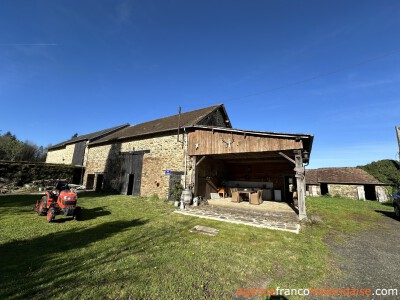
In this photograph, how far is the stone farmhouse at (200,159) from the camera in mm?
10461

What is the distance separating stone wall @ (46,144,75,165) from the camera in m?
25.6

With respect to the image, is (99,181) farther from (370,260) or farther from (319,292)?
(370,260)

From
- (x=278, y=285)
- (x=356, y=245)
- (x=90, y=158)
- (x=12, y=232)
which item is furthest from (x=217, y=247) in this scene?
(x=90, y=158)

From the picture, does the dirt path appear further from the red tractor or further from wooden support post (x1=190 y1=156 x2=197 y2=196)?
the red tractor

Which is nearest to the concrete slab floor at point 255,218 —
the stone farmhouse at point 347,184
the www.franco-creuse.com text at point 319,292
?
the www.franco-creuse.com text at point 319,292

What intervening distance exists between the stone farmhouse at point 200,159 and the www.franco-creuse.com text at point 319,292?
17.8 ft

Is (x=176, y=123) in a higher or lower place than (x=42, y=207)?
higher

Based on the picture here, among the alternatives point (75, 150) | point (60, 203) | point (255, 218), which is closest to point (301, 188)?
point (255, 218)

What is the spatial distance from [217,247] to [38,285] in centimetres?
387

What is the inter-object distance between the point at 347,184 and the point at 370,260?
24851 mm

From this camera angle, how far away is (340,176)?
85.8 ft

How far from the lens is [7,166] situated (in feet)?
53.8

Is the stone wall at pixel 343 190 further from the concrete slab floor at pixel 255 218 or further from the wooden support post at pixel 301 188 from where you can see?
the wooden support post at pixel 301 188

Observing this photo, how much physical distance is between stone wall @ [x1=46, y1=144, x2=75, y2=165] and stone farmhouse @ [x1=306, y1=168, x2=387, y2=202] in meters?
34.0
